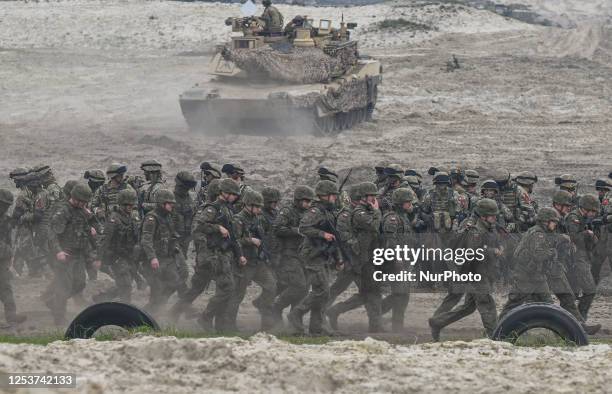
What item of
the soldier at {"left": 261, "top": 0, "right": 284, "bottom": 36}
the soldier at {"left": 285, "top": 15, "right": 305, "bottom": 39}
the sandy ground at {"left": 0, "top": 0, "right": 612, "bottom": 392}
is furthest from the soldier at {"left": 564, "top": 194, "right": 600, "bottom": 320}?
the soldier at {"left": 261, "top": 0, "right": 284, "bottom": 36}

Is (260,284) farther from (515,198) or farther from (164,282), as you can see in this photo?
(515,198)

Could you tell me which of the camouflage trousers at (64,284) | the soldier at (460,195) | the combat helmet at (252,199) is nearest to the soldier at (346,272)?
the combat helmet at (252,199)

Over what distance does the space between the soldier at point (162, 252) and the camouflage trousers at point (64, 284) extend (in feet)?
2.72

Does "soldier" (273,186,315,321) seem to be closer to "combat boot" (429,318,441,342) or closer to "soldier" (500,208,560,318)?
"combat boot" (429,318,441,342)

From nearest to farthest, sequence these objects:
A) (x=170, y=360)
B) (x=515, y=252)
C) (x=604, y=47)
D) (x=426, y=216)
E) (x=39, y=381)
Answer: (x=39, y=381), (x=170, y=360), (x=515, y=252), (x=426, y=216), (x=604, y=47)

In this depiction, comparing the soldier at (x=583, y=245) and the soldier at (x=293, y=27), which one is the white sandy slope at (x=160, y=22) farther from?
the soldier at (x=583, y=245)

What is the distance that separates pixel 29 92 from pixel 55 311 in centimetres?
1970

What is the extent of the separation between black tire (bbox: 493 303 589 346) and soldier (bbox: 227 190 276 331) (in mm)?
3466

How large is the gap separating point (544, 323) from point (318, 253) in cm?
318

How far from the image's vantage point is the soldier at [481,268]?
1283 cm

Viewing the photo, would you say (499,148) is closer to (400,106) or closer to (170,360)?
(400,106)

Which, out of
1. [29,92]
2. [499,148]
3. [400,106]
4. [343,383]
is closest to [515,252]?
[343,383]

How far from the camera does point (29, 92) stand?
33.0 meters

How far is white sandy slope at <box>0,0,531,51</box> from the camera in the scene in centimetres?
4341
